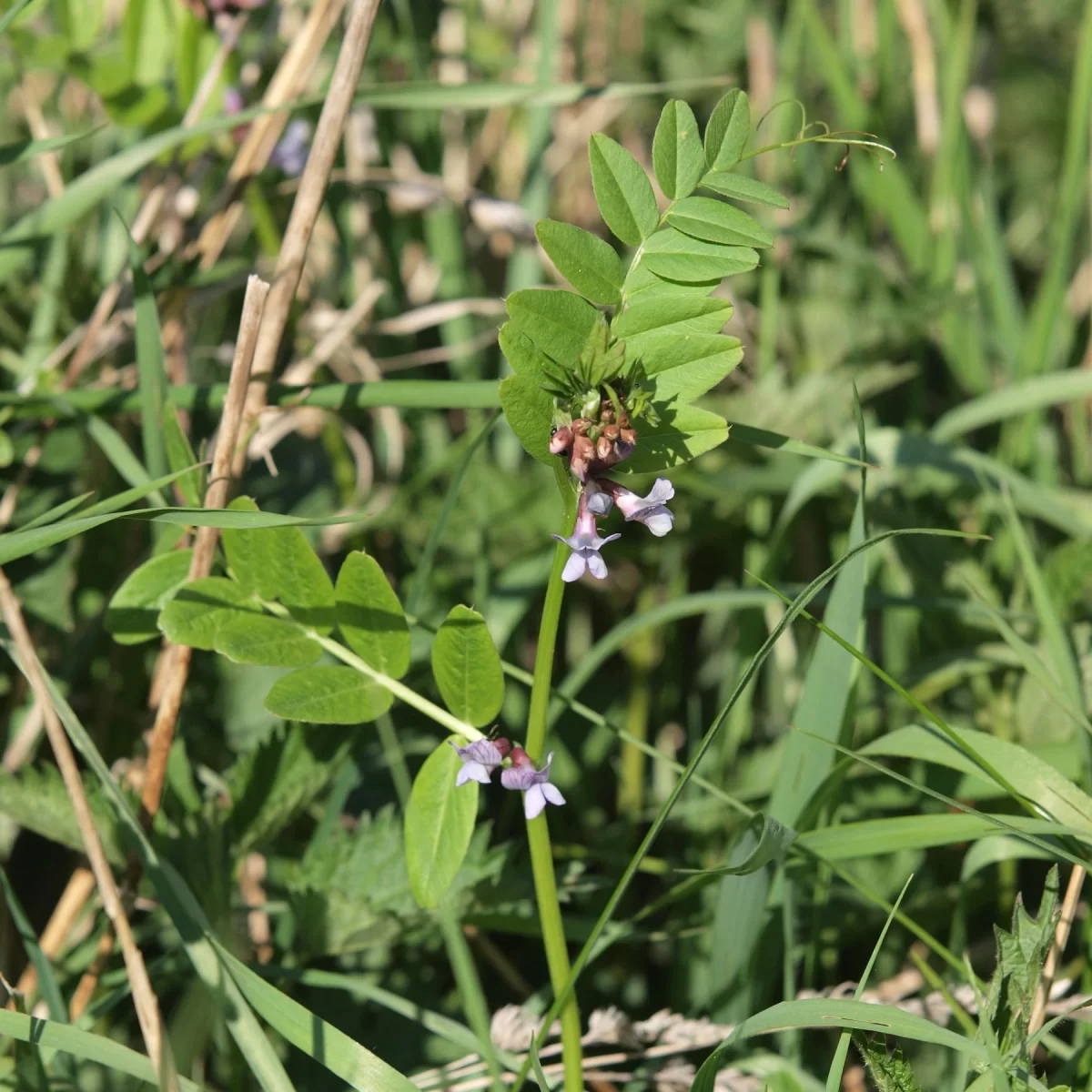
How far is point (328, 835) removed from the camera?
1168 mm

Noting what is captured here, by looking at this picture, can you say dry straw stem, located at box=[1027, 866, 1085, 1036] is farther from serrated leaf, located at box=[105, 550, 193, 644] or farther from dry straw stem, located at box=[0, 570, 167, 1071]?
serrated leaf, located at box=[105, 550, 193, 644]

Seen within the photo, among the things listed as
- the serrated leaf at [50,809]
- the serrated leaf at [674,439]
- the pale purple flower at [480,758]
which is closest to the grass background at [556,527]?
the serrated leaf at [50,809]

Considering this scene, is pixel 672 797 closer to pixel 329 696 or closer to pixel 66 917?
pixel 329 696

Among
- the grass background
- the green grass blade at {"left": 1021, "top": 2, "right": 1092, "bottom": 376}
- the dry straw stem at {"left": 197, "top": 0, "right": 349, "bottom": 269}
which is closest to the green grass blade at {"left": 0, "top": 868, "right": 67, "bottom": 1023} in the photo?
the grass background

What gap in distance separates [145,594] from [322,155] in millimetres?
437

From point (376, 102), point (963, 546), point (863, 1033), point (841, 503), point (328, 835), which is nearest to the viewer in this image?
point (863, 1033)

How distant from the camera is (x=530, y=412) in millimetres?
753

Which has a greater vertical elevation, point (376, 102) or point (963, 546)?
point (376, 102)

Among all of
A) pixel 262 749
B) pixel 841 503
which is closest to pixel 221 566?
pixel 262 749

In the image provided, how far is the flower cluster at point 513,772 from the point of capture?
30.5 inches

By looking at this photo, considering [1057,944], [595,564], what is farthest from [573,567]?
[1057,944]

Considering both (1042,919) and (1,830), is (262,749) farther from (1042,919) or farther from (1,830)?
(1042,919)

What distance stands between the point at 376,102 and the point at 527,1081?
109 centimetres

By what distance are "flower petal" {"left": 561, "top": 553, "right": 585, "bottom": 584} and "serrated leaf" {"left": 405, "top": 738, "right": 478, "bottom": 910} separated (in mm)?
198
